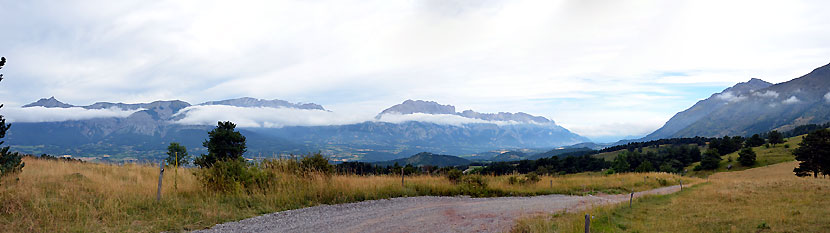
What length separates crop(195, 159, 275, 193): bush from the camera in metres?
12.8

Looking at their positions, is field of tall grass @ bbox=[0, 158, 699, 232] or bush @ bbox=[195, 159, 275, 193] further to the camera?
bush @ bbox=[195, 159, 275, 193]

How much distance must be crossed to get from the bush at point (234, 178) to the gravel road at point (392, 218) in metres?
2.41

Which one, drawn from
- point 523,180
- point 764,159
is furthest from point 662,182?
point 764,159

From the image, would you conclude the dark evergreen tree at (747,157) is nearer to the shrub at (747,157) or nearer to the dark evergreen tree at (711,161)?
the shrub at (747,157)

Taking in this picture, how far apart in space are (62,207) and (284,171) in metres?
6.69

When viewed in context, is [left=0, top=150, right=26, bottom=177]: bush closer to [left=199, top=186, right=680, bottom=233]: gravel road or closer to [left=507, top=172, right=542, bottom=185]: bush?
[left=199, top=186, right=680, bottom=233]: gravel road

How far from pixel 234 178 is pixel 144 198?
2732mm

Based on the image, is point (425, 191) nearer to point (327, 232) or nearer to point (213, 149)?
point (327, 232)

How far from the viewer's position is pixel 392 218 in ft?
37.5

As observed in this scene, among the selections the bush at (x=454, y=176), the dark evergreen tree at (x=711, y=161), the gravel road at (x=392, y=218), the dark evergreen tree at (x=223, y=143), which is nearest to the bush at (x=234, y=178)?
the gravel road at (x=392, y=218)

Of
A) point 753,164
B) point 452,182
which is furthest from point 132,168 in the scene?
point 753,164

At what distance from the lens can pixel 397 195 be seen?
53.1 ft

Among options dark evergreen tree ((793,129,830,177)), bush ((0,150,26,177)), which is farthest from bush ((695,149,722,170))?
bush ((0,150,26,177))

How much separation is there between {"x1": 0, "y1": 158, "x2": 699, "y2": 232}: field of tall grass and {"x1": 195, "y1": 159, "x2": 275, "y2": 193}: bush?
271mm
